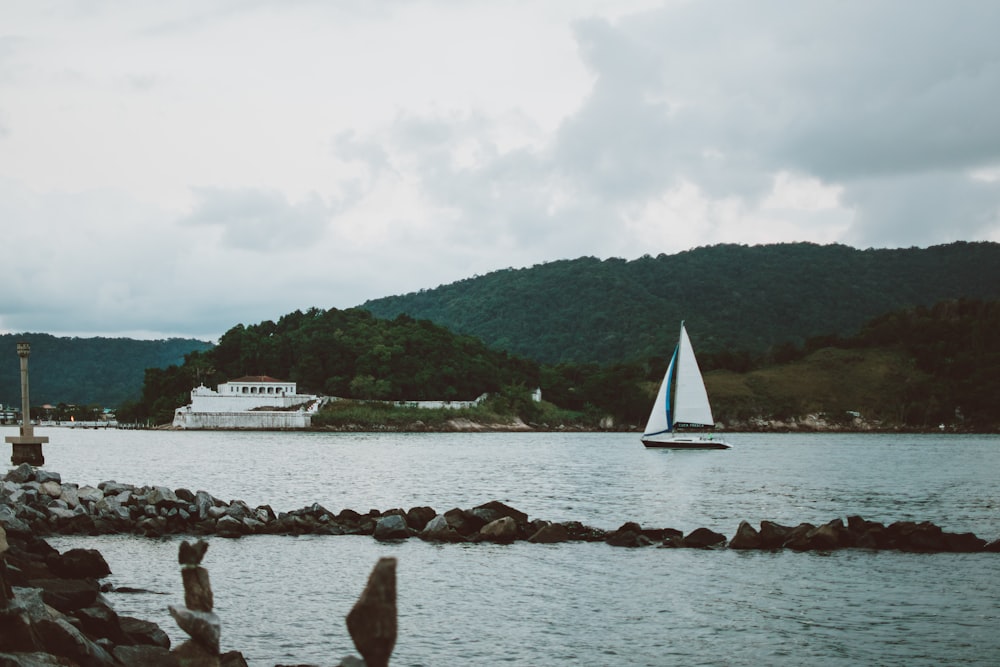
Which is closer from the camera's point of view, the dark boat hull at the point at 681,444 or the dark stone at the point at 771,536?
the dark stone at the point at 771,536

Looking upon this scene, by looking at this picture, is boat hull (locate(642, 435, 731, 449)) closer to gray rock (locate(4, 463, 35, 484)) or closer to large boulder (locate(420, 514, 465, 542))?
large boulder (locate(420, 514, 465, 542))

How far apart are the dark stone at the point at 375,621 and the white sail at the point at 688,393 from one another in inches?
3890

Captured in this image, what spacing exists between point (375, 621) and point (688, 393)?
334 feet

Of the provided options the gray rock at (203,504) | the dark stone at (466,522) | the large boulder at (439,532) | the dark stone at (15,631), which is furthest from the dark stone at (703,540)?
the dark stone at (15,631)

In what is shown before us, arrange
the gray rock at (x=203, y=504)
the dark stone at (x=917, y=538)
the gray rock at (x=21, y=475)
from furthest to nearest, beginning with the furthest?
the gray rock at (x=21, y=475), the gray rock at (x=203, y=504), the dark stone at (x=917, y=538)

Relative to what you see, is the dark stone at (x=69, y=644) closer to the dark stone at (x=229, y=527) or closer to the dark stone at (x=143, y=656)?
the dark stone at (x=143, y=656)

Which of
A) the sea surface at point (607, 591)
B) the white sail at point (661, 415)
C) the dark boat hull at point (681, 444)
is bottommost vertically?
the sea surface at point (607, 591)

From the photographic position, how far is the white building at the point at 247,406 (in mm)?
172000

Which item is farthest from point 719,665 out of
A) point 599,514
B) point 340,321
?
point 340,321

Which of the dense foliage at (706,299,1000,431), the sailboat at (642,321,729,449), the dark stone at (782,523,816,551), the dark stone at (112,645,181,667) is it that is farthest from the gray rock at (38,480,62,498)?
the dense foliage at (706,299,1000,431)

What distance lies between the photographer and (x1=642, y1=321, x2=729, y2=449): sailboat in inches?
4109

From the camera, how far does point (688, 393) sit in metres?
106

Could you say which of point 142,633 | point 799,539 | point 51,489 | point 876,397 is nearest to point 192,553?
point 142,633

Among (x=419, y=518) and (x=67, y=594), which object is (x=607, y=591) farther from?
(x=67, y=594)
